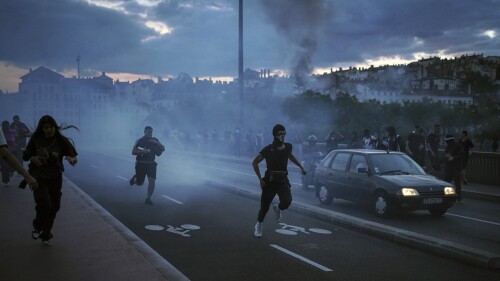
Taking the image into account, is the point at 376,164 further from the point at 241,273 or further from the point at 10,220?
the point at 10,220

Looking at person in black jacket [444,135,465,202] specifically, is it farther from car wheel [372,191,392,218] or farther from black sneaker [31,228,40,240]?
black sneaker [31,228,40,240]

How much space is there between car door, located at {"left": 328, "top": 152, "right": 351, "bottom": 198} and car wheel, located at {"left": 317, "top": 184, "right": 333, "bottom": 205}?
208 mm

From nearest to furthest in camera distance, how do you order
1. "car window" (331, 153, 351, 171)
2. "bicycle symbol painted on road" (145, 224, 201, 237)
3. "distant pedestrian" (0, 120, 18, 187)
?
"bicycle symbol painted on road" (145, 224, 201, 237)
"car window" (331, 153, 351, 171)
"distant pedestrian" (0, 120, 18, 187)

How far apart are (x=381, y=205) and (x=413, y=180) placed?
0.83 metres

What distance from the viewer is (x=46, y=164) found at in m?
6.84

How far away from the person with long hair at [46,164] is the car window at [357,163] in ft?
21.8

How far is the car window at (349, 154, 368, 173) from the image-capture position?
1158cm

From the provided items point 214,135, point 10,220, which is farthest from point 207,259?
point 214,135

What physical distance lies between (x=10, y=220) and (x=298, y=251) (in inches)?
196

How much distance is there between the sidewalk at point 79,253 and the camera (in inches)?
221

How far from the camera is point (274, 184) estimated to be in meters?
8.25

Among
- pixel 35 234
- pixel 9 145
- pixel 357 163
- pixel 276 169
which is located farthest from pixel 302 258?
pixel 9 145

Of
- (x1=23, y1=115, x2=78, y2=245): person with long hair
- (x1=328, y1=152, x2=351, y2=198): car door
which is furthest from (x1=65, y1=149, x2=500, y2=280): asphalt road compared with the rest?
(x1=23, y1=115, x2=78, y2=245): person with long hair

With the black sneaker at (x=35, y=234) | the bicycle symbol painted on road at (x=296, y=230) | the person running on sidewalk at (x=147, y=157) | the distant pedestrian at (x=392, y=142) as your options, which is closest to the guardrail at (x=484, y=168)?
the distant pedestrian at (x=392, y=142)
